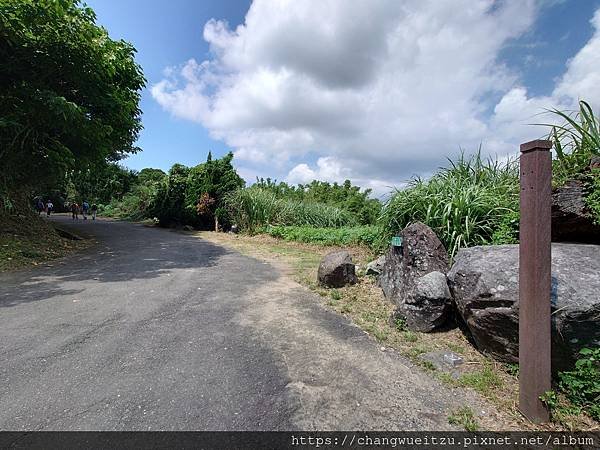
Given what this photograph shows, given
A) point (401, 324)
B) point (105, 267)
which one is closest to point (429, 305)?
point (401, 324)

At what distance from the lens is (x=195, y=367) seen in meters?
2.58

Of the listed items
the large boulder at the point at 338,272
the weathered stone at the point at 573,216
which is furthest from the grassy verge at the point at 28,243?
the weathered stone at the point at 573,216

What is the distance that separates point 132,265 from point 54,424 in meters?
5.47

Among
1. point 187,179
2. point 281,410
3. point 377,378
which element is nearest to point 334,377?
point 377,378

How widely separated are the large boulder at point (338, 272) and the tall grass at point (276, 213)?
7.94 m

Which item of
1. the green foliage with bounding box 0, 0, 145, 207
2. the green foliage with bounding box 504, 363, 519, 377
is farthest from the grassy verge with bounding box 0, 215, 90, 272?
the green foliage with bounding box 504, 363, 519, 377

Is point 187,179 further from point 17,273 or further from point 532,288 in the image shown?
point 532,288

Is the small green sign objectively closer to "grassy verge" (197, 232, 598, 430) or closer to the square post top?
"grassy verge" (197, 232, 598, 430)

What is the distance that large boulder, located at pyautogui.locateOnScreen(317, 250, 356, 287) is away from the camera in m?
5.15

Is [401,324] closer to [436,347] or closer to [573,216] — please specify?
[436,347]

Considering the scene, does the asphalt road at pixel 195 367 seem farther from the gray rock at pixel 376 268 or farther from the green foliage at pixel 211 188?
the green foliage at pixel 211 188

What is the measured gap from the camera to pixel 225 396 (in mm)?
2189

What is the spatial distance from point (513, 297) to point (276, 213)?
11.4 meters

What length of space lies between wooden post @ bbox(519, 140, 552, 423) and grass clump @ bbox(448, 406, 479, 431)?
354 mm
